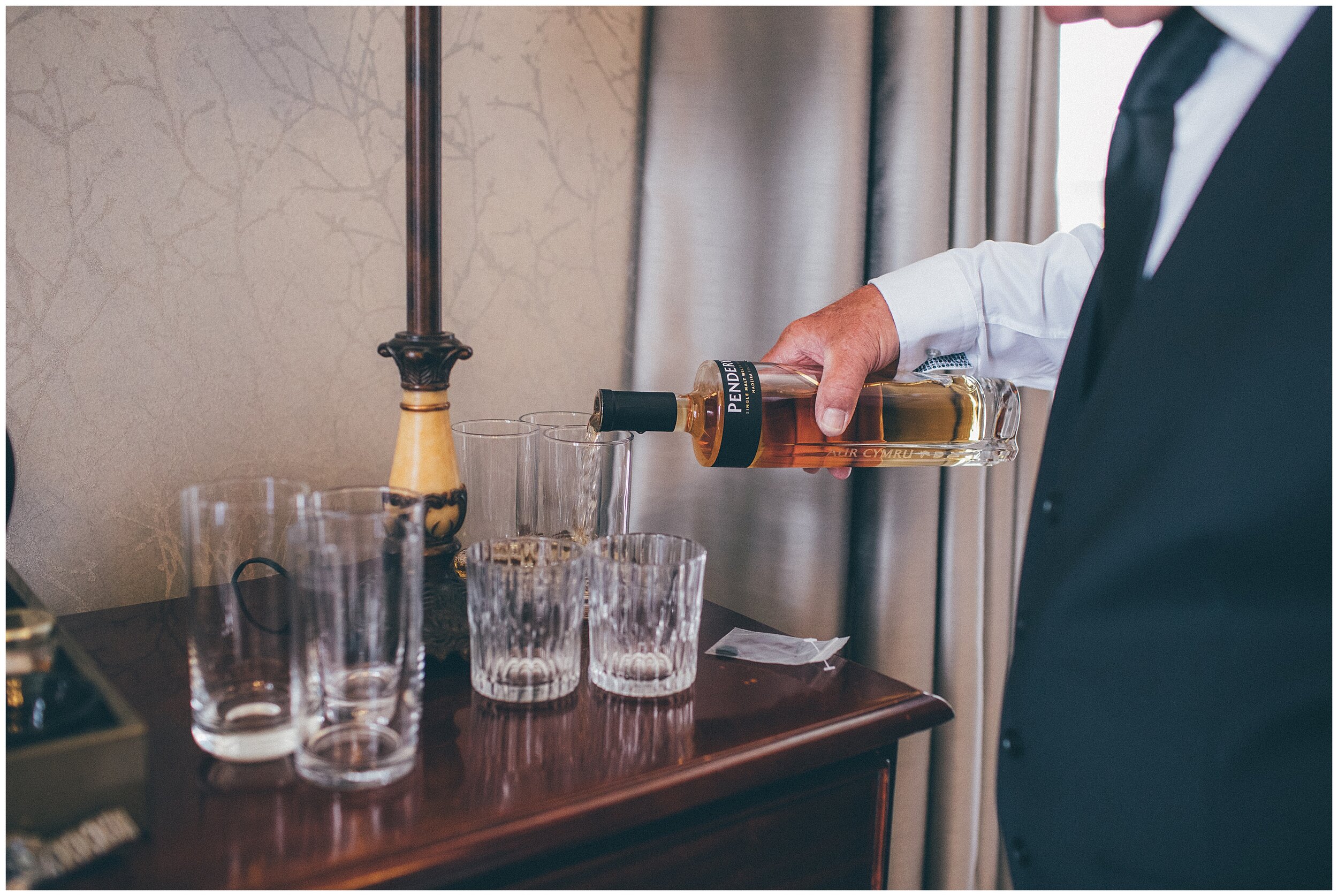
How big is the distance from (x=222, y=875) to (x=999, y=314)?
790 millimetres

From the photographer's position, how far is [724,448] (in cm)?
75

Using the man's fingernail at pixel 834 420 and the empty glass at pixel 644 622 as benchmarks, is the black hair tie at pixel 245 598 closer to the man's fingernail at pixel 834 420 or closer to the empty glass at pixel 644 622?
the empty glass at pixel 644 622

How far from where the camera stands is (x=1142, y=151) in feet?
2.01

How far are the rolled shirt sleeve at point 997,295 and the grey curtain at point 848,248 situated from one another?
0.21 m

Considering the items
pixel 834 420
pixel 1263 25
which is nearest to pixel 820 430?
pixel 834 420

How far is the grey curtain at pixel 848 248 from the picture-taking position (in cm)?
111

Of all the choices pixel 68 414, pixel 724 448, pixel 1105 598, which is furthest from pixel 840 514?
pixel 68 414

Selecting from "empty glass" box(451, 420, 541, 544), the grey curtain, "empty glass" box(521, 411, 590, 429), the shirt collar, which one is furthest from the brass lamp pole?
the shirt collar

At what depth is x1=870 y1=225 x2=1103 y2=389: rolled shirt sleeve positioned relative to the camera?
2.94 ft

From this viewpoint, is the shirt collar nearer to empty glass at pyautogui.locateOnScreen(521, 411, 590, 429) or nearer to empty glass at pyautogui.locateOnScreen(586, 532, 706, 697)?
empty glass at pyautogui.locateOnScreen(586, 532, 706, 697)

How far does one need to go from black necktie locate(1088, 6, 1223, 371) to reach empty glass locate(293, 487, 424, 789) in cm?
49

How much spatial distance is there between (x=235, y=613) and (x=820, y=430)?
18.7 inches

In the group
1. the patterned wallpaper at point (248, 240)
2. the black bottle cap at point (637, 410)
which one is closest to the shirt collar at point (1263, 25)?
the black bottle cap at point (637, 410)

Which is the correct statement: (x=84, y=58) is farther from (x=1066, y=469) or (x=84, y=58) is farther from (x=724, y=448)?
(x=1066, y=469)
